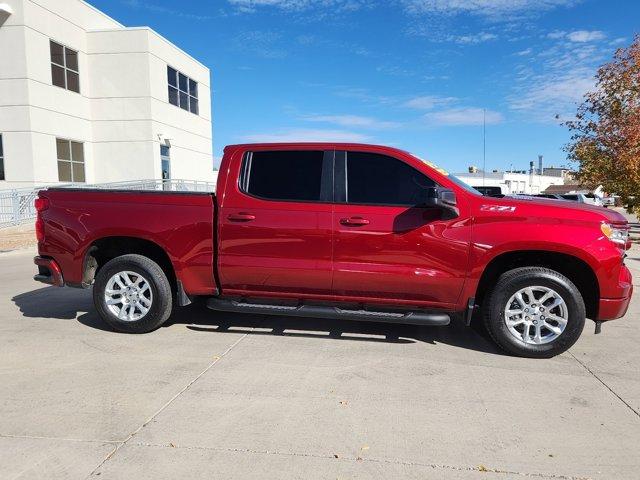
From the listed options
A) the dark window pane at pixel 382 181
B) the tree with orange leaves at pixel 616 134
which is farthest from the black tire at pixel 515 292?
the tree with orange leaves at pixel 616 134

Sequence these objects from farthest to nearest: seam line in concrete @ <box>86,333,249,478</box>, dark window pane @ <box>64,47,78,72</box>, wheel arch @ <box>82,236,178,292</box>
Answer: dark window pane @ <box>64,47,78,72</box> < wheel arch @ <box>82,236,178,292</box> < seam line in concrete @ <box>86,333,249,478</box>

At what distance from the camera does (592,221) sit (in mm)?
4520

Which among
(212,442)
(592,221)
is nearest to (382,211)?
(592,221)

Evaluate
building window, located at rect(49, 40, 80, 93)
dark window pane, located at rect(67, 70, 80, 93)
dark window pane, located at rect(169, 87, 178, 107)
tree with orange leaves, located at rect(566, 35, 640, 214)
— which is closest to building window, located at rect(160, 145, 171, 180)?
dark window pane, located at rect(169, 87, 178, 107)

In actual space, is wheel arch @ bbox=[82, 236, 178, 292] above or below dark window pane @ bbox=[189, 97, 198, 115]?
below

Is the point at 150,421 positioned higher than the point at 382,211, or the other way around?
the point at 382,211

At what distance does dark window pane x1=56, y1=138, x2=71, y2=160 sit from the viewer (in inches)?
820

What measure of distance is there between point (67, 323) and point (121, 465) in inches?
135

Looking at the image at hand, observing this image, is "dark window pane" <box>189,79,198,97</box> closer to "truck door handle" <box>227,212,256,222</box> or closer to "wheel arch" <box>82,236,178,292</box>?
"wheel arch" <box>82,236,178,292</box>

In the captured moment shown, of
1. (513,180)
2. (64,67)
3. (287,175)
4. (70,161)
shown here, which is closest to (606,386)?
(287,175)

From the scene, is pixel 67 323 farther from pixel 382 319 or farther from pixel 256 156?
pixel 382 319

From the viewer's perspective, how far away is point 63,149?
831 inches

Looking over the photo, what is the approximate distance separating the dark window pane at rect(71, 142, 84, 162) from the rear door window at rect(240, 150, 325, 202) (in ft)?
63.3

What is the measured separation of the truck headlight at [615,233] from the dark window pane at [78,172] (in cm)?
2165
